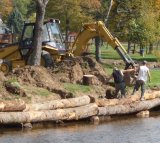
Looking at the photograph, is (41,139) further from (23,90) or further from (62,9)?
(62,9)

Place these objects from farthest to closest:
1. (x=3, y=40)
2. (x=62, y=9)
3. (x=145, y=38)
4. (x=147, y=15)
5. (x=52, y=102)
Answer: (x=62, y=9) → (x=145, y=38) → (x=147, y=15) → (x=3, y=40) → (x=52, y=102)

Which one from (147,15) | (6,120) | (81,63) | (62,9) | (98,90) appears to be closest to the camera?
(6,120)

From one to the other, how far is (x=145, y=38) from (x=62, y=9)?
39.1 feet

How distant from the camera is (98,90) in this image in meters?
28.9

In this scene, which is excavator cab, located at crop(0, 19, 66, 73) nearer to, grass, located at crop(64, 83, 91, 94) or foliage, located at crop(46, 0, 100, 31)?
grass, located at crop(64, 83, 91, 94)

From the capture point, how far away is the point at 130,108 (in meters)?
26.7

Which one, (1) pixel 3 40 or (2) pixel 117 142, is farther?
(1) pixel 3 40

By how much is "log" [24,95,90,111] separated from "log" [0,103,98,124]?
288mm

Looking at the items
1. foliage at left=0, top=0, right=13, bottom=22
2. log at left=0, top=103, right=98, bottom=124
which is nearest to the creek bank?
log at left=0, top=103, right=98, bottom=124

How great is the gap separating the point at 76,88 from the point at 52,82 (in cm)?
115

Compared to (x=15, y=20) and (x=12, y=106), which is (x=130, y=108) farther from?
(x=15, y=20)

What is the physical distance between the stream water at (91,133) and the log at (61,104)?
82cm

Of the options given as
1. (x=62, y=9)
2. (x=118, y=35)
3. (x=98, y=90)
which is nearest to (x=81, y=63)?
(x=98, y=90)

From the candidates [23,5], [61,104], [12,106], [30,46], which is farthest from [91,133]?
[23,5]
